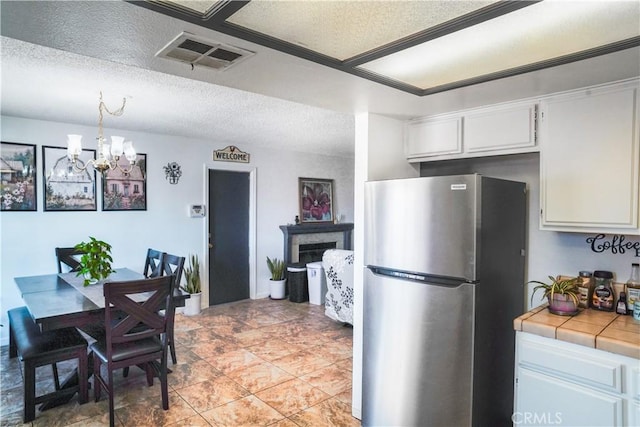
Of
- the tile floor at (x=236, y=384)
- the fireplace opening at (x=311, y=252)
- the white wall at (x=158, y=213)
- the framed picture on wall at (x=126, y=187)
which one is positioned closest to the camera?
the tile floor at (x=236, y=384)

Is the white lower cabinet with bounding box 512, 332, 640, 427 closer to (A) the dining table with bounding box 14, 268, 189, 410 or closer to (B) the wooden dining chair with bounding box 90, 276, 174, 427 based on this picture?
(B) the wooden dining chair with bounding box 90, 276, 174, 427

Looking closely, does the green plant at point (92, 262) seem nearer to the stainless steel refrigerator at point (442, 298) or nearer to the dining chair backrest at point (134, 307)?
the dining chair backrest at point (134, 307)

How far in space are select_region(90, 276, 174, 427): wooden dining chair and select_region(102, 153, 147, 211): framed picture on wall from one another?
203 centimetres

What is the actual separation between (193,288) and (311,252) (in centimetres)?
208

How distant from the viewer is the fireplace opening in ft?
20.3

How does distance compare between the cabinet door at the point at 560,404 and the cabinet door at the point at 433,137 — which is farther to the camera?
the cabinet door at the point at 433,137

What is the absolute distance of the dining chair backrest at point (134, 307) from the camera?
7.95ft

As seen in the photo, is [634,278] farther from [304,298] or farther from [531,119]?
[304,298]

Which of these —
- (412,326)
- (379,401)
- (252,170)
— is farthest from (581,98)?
(252,170)

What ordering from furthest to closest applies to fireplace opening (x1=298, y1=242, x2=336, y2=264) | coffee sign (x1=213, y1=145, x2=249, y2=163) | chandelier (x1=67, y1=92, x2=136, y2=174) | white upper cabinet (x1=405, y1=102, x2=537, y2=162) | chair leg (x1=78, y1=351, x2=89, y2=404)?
fireplace opening (x1=298, y1=242, x2=336, y2=264), coffee sign (x1=213, y1=145, x2=249, y2=163), chandelier (x1=67, y1=92, x2=136, y2=174), chair leg (x1=78, y1=351, x2=89, y2=404), white upper cabinet (x1=405, y1=102, x2=537, y2=162)

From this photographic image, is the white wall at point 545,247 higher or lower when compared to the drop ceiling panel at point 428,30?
lower

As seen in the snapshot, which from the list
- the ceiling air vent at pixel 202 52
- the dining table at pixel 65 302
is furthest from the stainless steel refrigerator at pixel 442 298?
the dining table at pixel 65 302

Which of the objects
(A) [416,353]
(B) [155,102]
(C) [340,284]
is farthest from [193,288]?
(A) [416,353]

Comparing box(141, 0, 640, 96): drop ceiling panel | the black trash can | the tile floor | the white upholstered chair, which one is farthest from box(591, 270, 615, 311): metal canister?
the black trash can
